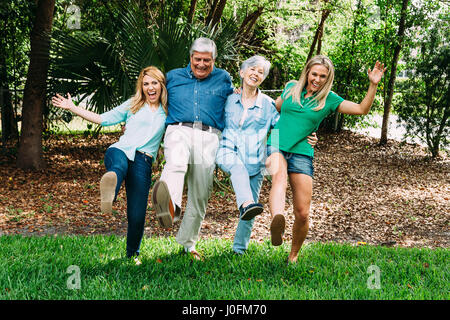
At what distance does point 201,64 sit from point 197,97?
1.07ft

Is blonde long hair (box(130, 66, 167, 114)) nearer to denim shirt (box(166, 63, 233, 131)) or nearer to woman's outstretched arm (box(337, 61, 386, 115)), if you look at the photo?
denim shirt (box(166, 63, 233, 131))

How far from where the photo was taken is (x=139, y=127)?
4125mm

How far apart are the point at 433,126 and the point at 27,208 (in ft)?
34.5

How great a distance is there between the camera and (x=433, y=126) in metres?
12.0

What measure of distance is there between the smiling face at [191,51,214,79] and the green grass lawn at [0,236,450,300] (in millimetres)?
1895

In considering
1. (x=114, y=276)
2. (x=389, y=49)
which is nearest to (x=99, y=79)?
(x=114, y=276)

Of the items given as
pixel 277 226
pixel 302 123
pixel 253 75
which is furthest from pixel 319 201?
pixel 277 226

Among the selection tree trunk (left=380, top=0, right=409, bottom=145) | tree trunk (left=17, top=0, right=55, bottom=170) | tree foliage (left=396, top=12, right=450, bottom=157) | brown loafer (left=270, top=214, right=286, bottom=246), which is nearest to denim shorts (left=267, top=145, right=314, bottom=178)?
brown loafer (left=270, top=214, right=286, bottom=246)

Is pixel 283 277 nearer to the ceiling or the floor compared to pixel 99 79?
nearer to the floor

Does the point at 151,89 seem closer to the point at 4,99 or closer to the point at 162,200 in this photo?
the point at 162,200

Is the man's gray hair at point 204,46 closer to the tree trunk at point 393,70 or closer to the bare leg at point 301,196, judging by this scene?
the bare leg at point 301,196

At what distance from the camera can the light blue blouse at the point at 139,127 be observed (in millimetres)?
4047

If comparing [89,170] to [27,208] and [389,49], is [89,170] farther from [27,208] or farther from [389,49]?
[389,49]
